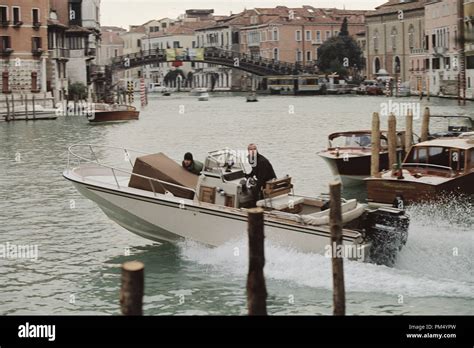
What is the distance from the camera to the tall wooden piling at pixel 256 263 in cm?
561

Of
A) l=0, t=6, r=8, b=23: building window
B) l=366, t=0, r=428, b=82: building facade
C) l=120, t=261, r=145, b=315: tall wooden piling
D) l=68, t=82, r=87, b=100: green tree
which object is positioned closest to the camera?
l=120, t=261, r=145, b=315: tall wooden piling

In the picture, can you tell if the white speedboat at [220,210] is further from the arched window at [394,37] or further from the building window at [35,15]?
the arched window at [394,37]

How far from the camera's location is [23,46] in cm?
3684

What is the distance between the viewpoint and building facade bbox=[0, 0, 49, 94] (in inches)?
1423

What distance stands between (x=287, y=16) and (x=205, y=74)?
12.7 metres

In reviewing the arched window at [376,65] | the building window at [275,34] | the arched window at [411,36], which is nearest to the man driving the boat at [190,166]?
the arched window at [411,36]

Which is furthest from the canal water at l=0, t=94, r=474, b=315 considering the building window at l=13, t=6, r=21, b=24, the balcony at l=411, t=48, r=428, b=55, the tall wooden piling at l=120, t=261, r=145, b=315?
the balcony at l=411, t=48, r=428, b=55

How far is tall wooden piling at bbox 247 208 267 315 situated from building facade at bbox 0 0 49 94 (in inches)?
1244

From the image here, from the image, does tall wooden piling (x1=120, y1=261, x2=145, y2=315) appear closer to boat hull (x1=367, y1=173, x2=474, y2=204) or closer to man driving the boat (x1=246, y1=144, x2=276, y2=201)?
man driving the boat (x1=246, y1=144, x2=276, y2=201)

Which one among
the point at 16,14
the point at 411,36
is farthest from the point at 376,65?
the point at 16,14

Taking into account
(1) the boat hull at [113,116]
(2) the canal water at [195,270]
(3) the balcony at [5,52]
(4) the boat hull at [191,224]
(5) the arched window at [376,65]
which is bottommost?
(2) the canal water at [195,270]

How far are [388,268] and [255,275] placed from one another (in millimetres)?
2817

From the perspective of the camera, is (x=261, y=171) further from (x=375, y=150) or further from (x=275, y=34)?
(x=275, y=34)
